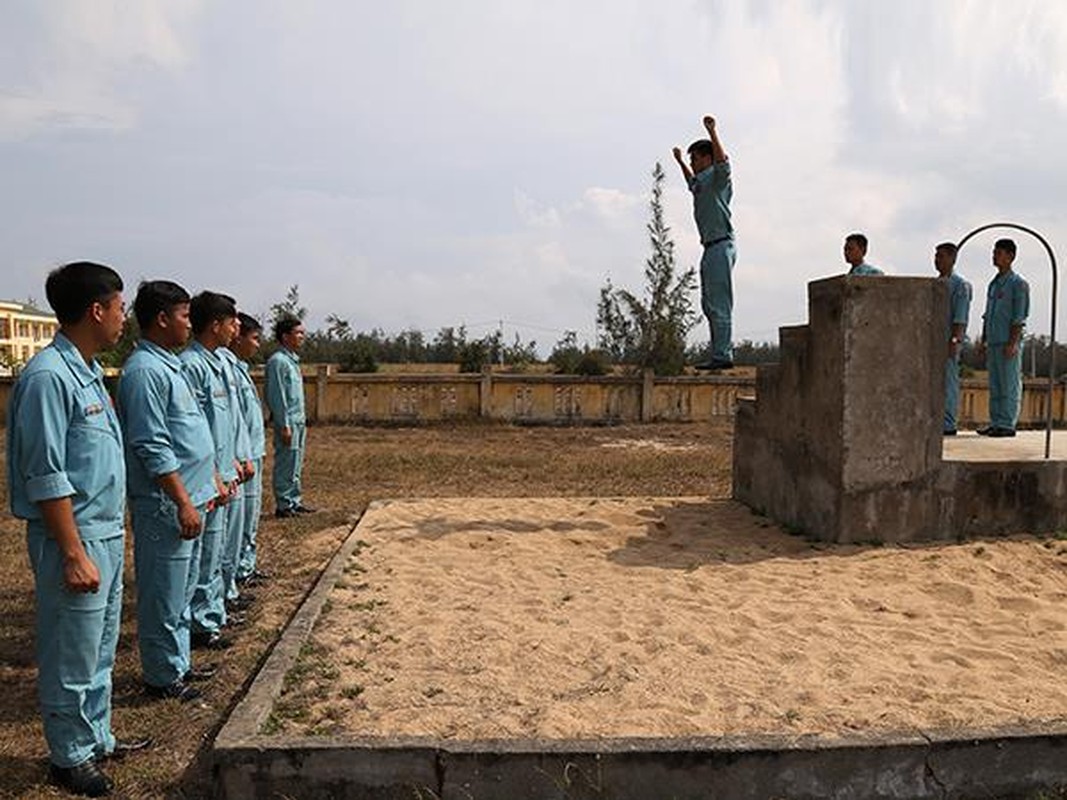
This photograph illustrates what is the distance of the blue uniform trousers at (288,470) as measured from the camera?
8.47m

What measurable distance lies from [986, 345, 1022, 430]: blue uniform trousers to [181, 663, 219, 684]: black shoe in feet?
23.0

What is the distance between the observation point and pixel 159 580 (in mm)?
3887

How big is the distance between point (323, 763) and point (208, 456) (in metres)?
1.68

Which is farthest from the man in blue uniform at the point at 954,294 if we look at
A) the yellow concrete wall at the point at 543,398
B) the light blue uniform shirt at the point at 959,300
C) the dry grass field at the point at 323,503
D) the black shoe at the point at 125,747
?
the yellow concrete wall at the point at 543,398

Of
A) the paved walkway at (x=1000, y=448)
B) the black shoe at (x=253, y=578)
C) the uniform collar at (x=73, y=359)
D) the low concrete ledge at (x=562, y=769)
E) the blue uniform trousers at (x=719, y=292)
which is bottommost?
the black shoe at (x=253, y=578)

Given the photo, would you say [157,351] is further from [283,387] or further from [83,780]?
[283,387]

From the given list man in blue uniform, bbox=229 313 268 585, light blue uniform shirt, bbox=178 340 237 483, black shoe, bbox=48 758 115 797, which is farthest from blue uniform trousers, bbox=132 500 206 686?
man in blue uniform, bbox=229 313 268 585

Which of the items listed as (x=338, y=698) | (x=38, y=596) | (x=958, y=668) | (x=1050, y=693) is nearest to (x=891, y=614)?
(x=958, y=668)

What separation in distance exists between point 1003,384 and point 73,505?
25.5 feet

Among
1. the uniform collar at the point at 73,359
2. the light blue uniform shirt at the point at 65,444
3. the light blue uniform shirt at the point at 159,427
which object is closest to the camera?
the light blue uniform shirt at the point at 65,444

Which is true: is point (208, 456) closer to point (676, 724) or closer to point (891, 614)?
point (676, 724)

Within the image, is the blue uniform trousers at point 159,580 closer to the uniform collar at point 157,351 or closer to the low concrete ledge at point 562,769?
the uniform collar at point 157,351

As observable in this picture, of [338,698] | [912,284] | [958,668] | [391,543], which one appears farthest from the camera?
[391,543]

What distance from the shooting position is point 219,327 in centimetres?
489
